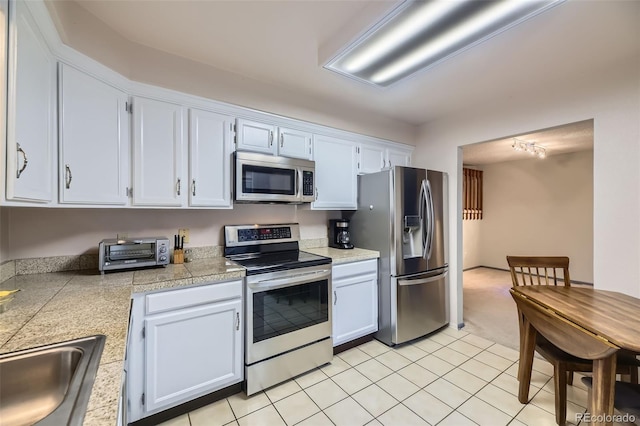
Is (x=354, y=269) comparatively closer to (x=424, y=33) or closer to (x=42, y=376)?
(x=424, y=33)

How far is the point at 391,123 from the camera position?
3.50 metres

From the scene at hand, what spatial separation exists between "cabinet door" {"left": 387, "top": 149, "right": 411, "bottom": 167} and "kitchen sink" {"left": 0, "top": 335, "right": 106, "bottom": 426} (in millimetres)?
3191

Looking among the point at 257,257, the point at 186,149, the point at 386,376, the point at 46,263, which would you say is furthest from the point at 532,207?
the point at 46,263

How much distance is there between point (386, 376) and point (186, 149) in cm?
244

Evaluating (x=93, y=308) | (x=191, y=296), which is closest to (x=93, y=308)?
(x=93, y=308)

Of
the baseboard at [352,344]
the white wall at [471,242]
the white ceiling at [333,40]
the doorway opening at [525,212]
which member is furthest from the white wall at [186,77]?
the white wall at [471,242]

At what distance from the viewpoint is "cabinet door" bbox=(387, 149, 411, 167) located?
11.2 feet

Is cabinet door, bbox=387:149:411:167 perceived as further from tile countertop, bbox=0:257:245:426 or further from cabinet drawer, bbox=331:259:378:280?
tile countertop, bbox=0:257:245:426

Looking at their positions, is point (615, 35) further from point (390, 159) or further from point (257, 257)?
point (257, 257)

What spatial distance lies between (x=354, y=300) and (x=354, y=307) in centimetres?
7

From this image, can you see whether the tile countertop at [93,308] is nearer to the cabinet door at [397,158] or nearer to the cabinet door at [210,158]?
the cabinet door at [210,158]

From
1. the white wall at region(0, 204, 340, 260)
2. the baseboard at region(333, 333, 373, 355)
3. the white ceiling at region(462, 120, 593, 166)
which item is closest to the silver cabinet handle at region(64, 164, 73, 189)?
the white wall at region(0, 204, 340, 260)

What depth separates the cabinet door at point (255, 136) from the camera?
7.60 ft

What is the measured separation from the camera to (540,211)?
5602 mm
